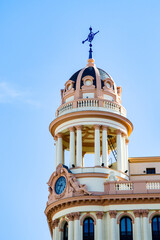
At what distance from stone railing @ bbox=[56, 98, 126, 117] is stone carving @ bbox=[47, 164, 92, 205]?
561 centimetres

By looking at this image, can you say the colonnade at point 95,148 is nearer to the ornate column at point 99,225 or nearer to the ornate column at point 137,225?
the ornate column at point 99,225

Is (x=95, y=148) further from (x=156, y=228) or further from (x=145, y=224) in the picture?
(x=156, y=228)

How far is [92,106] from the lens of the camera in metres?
55.6

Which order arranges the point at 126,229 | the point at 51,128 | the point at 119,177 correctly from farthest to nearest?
the point at 51,128, the point at 119,177, the point at 126,229

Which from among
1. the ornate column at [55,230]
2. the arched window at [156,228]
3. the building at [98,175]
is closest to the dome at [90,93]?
the building at [98,175]

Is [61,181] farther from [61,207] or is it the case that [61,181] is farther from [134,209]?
[134,209]

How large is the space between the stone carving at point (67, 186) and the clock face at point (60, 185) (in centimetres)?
32

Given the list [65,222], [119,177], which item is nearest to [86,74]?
[119,177]

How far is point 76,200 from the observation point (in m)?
50.9

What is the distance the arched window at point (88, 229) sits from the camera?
50.4 meters

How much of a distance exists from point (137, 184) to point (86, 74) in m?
12.7

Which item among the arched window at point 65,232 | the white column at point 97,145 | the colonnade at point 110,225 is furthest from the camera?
the white column at point 97,145

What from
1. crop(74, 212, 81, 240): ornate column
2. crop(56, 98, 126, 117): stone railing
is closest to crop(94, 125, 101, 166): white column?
crop(56, 98, 126, 117): stone railing

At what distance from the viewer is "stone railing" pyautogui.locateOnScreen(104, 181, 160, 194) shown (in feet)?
168
